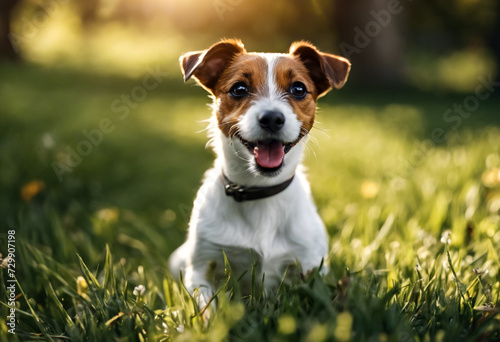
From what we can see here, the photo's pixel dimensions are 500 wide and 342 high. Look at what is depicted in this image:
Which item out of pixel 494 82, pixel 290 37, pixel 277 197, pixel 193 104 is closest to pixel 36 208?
pixel 277 197

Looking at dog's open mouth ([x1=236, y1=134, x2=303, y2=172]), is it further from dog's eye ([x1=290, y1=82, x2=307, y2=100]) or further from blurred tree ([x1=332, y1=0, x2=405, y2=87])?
blurred tree ([x1=332, y1=0, x2=405, y2=87])

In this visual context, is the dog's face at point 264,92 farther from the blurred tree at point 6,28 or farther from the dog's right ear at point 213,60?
the blurred tree at point 6,28

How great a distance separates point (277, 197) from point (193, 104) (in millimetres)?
9581

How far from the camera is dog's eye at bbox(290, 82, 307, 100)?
10.0ft

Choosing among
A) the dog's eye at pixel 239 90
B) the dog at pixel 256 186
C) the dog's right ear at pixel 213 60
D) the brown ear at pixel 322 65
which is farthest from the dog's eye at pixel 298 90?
the dog's right ear at pixel 213 60

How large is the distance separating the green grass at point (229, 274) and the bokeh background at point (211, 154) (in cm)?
3

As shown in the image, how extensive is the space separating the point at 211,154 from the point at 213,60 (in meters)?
4.15

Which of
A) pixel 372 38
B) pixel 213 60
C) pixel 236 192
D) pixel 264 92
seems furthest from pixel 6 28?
pixel 236 192

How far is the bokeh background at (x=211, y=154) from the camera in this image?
3.95 m

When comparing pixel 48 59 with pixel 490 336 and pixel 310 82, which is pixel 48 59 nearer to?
pixel 310 82

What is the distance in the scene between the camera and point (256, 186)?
9.86ft

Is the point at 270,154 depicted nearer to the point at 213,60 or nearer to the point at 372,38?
the point at 213,60

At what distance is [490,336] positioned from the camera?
236 centimetres

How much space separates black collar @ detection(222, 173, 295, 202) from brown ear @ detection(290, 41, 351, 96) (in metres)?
0.73
